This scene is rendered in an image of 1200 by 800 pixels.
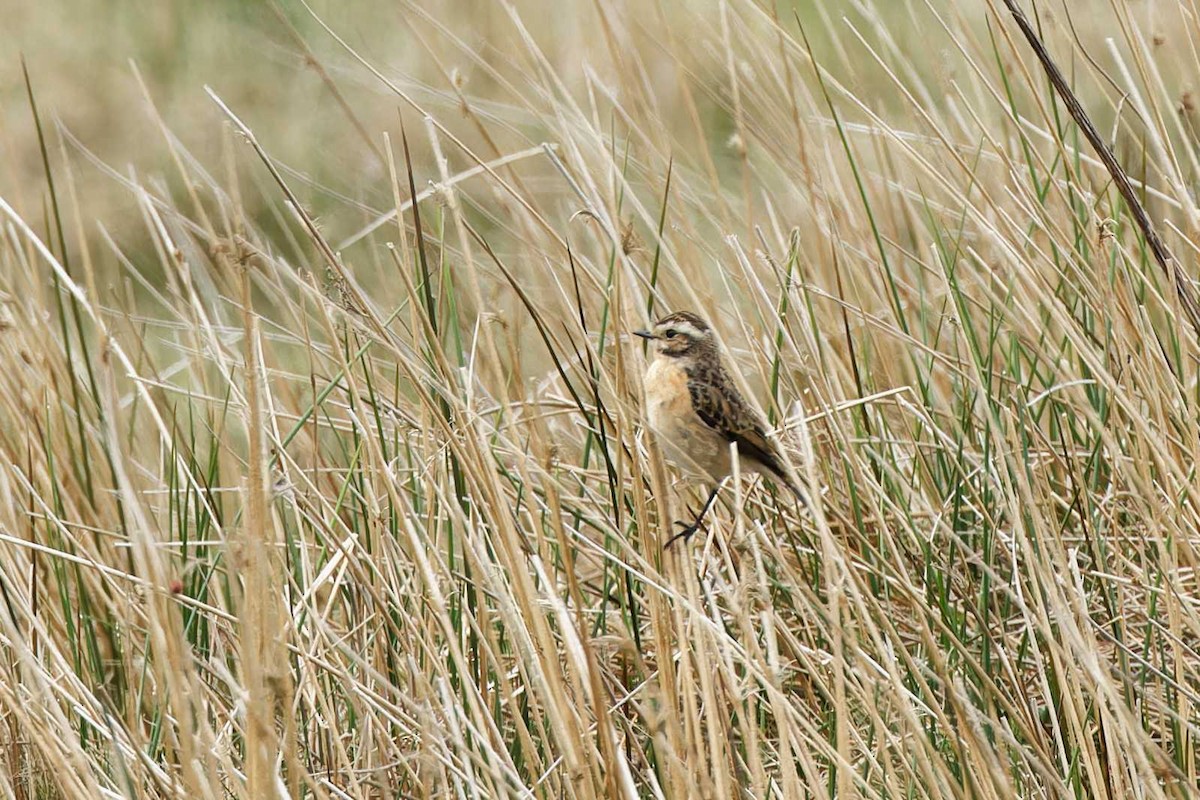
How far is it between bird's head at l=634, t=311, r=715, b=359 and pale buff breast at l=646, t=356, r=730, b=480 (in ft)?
0.19

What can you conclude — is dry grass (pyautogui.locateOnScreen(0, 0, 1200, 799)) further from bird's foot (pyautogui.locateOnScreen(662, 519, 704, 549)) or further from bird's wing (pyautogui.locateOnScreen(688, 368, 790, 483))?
bird's wing (pyautogui.locateOnScreen(688, 368, 790, 483))

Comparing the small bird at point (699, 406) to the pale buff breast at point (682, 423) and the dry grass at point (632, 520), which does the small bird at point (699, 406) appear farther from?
the dry grass at point (632, 520)

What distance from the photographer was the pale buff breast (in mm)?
3973

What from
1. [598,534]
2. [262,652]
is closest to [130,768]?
[262,652]

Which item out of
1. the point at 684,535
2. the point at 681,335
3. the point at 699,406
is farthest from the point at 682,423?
the point at 684,535

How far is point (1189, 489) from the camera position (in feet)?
9.14

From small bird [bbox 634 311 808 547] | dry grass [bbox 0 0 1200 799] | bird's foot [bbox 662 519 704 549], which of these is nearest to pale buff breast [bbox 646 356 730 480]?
small bird [bbox 634 311 808 547]

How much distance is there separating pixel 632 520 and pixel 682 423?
0.73 m

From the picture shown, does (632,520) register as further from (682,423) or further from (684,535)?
(682,423)

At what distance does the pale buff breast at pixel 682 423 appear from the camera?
13.0 ft

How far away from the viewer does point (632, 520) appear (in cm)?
333

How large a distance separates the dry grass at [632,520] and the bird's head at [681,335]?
0.25ft

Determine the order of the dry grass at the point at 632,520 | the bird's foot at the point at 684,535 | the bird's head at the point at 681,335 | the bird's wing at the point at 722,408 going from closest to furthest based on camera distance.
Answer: the dry grass at the point at 632,520 → the bird's foot at the point at 684,535 → the bird's head at the point at 681,335 → the bird's wing at the point at 722,408

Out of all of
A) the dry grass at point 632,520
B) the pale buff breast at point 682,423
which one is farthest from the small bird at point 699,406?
the dry grass at point 632,520
